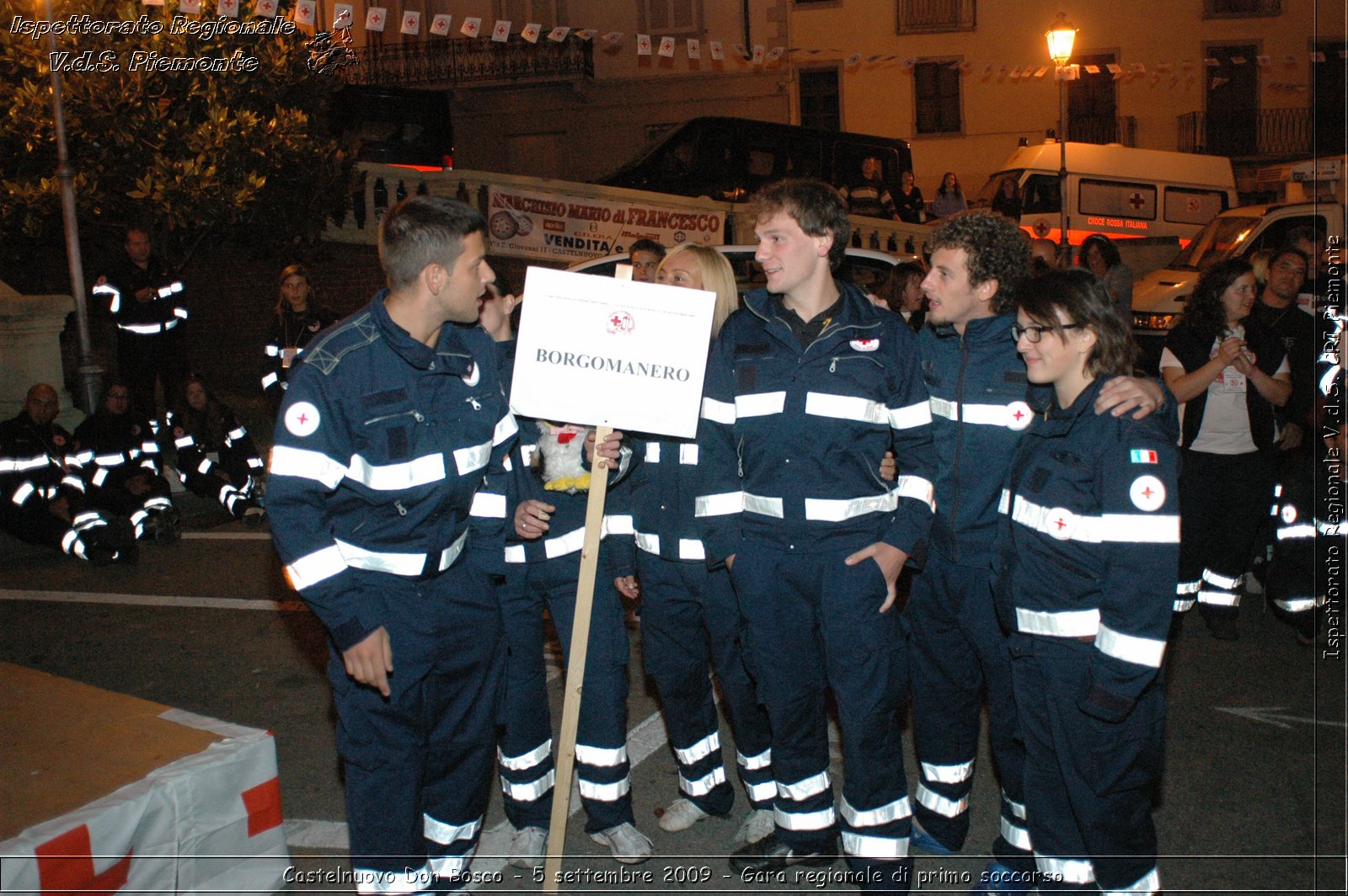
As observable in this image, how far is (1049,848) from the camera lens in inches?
128

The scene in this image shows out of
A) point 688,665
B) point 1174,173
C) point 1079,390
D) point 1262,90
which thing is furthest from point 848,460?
point 1262,90

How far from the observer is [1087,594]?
314 centimetres

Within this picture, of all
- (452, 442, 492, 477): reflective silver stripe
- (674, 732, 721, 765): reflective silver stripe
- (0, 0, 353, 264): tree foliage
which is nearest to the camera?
(452, 442, 492, 477): reflective silver stripe

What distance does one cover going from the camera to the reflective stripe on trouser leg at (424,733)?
10.6 feet

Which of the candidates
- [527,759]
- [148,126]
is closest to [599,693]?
[527,759]

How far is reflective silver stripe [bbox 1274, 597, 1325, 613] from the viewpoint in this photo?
621 cm

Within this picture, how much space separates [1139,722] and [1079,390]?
3.13 feet

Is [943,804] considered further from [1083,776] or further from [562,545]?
[562,545]

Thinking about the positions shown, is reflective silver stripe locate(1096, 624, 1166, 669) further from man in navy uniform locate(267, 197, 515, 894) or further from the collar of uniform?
the collar of uniform

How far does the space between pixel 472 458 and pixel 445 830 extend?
1171 millimetres

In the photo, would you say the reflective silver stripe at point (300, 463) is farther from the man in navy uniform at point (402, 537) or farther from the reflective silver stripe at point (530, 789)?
the reflective silver stripe at point (530, 789)

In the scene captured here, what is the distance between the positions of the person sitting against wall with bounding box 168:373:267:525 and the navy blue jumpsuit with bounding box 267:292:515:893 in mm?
6845

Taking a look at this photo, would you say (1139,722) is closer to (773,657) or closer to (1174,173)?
(773,657)

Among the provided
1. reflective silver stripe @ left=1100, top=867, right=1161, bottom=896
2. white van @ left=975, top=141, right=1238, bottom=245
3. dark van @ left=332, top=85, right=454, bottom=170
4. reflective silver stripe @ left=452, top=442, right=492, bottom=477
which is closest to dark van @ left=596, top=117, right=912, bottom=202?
dark van @ left=332, top=85, right=454, bottom=170
